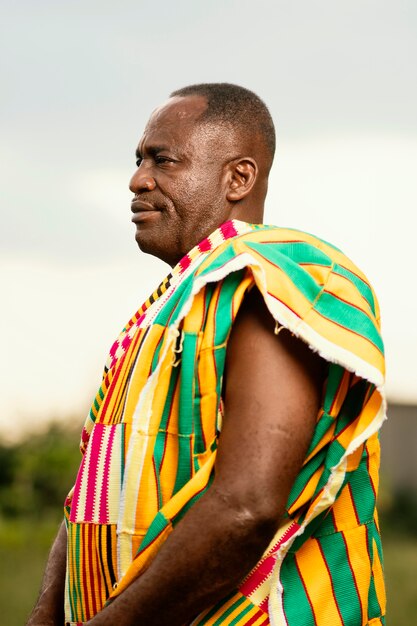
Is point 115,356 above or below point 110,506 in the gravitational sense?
above

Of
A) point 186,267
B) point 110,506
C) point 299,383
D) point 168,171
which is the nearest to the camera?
point 299,383

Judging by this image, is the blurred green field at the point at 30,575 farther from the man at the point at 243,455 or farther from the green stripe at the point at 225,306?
the green stripe at the point at 225,306

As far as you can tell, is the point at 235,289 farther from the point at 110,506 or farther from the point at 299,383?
the point at 110,506

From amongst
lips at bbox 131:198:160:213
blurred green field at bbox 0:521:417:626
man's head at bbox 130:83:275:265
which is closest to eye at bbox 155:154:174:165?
man's head at bbox 130:83:275:265

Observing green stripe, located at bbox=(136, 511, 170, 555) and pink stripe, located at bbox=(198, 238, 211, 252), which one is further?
pink stripe, located at bbox=(198, 238, 211, 252)

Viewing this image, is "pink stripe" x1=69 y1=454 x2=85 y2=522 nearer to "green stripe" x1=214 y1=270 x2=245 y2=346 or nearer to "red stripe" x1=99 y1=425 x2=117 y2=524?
"red stripe" x1=99 y1=425 x2=117 y2=524

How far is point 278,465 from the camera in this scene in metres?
1.91

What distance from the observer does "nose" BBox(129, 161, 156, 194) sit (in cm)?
260

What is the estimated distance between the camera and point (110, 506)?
210cm

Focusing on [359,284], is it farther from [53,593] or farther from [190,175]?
[53,593]

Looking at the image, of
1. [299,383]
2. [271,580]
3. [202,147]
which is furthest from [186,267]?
[271,580]

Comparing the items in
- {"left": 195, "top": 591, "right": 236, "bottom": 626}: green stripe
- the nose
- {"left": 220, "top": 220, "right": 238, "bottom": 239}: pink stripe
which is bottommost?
{"left": 195, "top": 591, "right": 236, "bottom": 626}: green stripe

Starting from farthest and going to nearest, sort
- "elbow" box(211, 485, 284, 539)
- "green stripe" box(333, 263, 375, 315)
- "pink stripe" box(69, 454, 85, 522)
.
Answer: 1. "pink stripe" box(69, 454, 85, 522)
2. "green stripe" box(333, 263, 375, 315)
3. "elbow" box(211, 485, 284, 539)

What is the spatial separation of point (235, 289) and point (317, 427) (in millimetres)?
328
